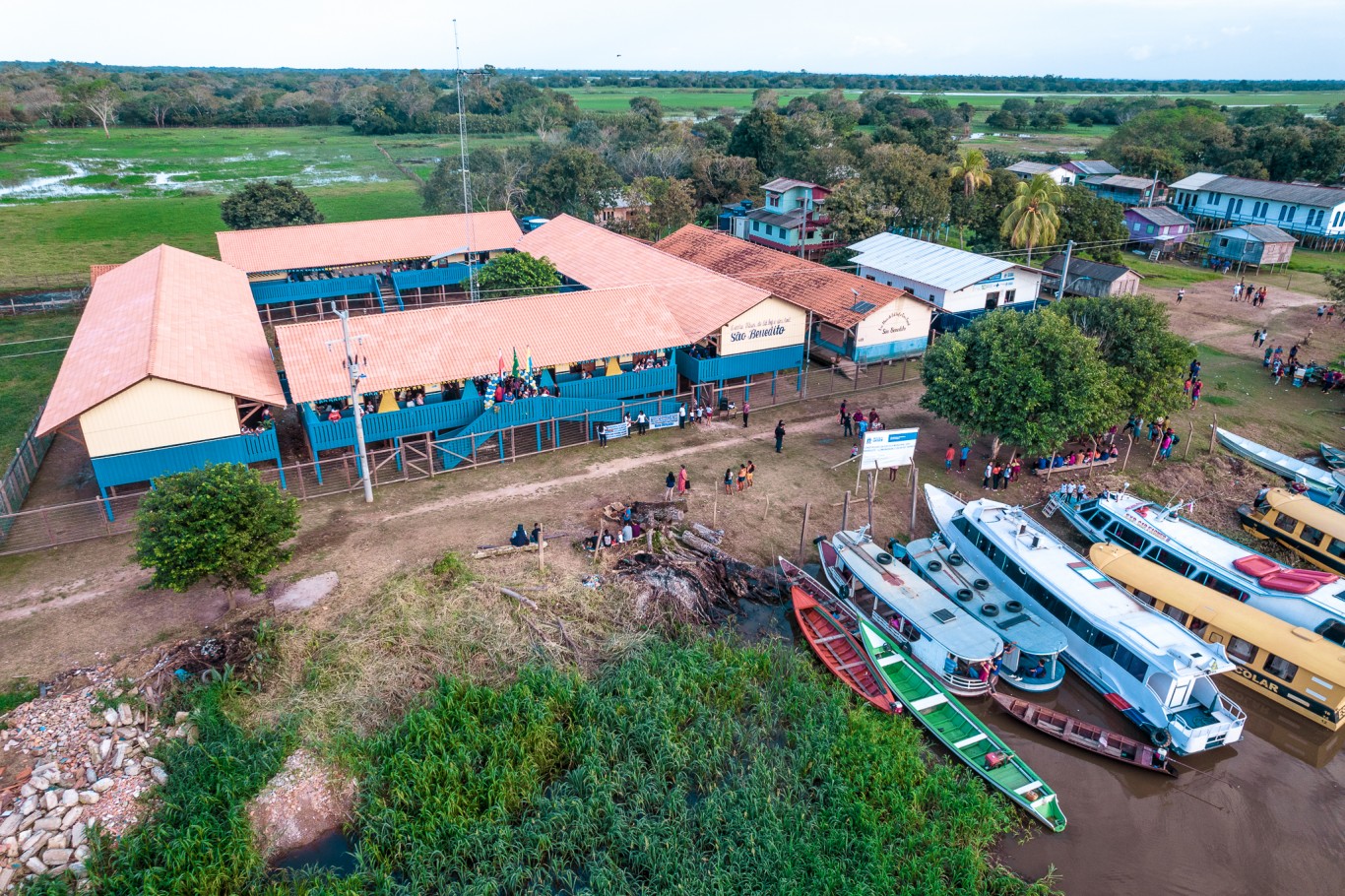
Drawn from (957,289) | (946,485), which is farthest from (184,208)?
(946,485)

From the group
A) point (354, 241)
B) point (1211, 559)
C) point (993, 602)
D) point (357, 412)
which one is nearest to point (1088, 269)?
point (1211, 559)

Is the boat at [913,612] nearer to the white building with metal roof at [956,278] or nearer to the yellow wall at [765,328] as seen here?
the yellow wall at [765,328]

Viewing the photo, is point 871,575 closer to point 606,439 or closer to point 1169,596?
point 1169,596

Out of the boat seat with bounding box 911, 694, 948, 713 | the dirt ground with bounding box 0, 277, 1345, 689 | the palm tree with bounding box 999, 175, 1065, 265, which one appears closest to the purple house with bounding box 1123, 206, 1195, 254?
the palm tree with bounding box 999, 175, 1065, 265

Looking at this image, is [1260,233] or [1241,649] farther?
[1260,233]

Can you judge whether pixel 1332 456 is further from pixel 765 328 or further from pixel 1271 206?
pixel 1271 206

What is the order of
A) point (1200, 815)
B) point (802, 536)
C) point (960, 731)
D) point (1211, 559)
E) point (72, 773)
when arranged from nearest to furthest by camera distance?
point (72, 773), point (1200, 815), point (960, 731), point (1211, 559), point (802, 536)
